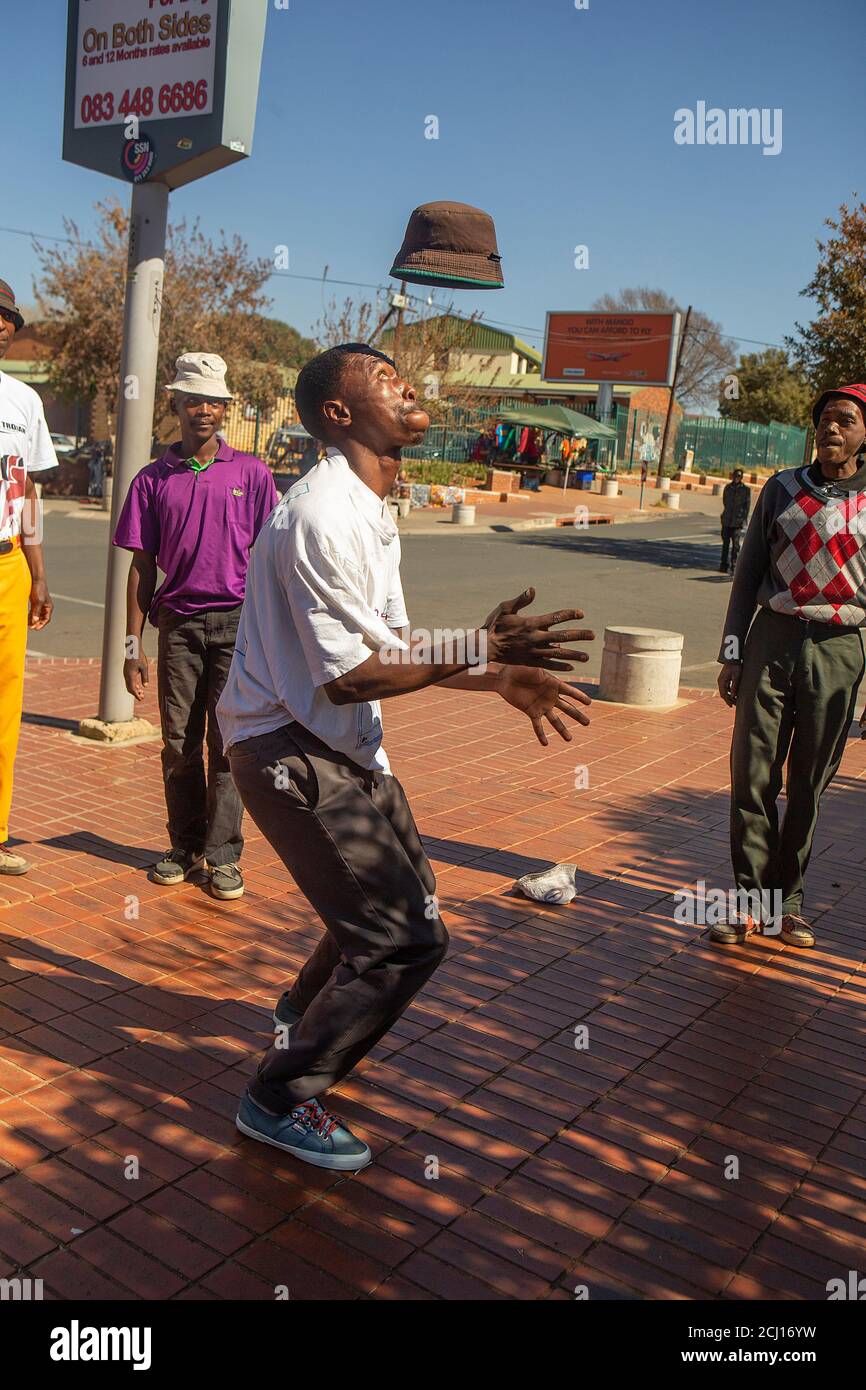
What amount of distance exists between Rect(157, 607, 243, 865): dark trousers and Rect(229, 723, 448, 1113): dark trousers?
1.81m

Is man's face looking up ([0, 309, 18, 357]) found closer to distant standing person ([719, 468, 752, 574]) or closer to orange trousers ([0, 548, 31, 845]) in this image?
orange trousers ([0, 548, 31, 845])

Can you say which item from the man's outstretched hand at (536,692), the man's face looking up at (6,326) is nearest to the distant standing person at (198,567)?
the man's face looking up at (6,326)

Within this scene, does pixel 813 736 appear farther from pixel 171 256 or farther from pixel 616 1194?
pixel 171 256

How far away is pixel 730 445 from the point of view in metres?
59.6

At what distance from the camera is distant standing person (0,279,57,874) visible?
4.59 metres

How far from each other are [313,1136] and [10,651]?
2471mm

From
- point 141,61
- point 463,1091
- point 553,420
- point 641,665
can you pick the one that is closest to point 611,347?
point 553,420

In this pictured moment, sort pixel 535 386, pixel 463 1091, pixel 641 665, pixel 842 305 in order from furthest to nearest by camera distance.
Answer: pixel 535 386 < pixel 842 305 < pixel 641 665 < pixel 463 1091

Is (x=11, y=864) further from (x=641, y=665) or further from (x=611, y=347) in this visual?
(x=611, y=347)

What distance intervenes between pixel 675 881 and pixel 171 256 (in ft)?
94.8

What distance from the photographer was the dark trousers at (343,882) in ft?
9.38

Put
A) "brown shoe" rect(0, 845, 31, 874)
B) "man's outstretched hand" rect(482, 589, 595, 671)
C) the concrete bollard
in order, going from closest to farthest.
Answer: "man's outstretched hand" rect(482, 589, 595, 671) < "brown shoe" rect(0, 845, 31, 874) < the concrete bollard

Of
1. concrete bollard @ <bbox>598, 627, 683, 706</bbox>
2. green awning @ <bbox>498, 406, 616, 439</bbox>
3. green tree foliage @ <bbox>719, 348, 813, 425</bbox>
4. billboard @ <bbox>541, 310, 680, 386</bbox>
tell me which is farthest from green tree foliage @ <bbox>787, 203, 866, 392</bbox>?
green tree foliage @ <bbox>719, 348, 813, 425</bbox>

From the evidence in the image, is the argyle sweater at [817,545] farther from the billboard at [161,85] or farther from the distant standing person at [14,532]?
the billboard at [161,85]
